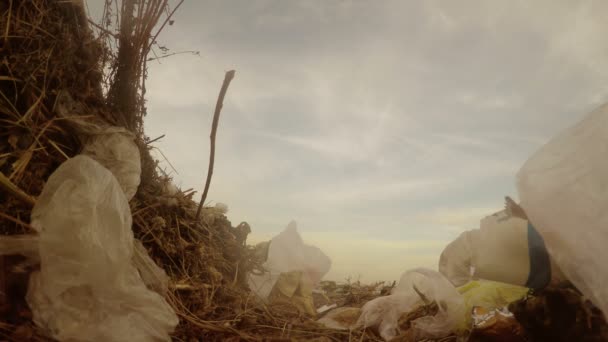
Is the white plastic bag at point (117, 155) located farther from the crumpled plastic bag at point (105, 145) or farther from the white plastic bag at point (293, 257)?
the white plastic bag at point (293, 257)

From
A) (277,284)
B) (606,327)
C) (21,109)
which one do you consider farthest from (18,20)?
(606,327)

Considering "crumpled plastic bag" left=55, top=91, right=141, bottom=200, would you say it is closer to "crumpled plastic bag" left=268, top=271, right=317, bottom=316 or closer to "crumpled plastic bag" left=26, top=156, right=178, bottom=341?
"crumpled plastic bag" left=26, top=156, right=178, bottom=341

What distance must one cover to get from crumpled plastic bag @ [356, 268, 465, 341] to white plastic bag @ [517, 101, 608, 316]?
0.53m

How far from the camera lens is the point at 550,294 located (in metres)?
1.47

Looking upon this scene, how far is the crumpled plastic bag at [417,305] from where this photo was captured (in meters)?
1.83

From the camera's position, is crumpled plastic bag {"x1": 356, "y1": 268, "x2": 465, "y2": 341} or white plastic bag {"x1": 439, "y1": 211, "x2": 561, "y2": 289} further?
→ crumpled plastic bag {"x1": 356, "y1": 268, "x2": 465, "y2": 341}

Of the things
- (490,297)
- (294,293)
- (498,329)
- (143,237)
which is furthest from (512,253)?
(143,237)

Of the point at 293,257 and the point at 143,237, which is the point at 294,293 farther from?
the point at 143,237

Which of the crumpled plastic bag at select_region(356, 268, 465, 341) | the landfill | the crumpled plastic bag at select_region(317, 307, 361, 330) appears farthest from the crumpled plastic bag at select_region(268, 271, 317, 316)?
the crumpled plastic bag at select_region(356, 268, 465, 341)

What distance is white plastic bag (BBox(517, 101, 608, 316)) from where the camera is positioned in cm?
143

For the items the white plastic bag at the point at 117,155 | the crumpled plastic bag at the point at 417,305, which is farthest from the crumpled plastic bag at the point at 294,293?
the white plastic bag at the point at 117,155

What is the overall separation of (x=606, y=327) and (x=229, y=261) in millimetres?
1847

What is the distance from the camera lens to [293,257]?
313 cm

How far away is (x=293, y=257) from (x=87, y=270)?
7.15 ft
